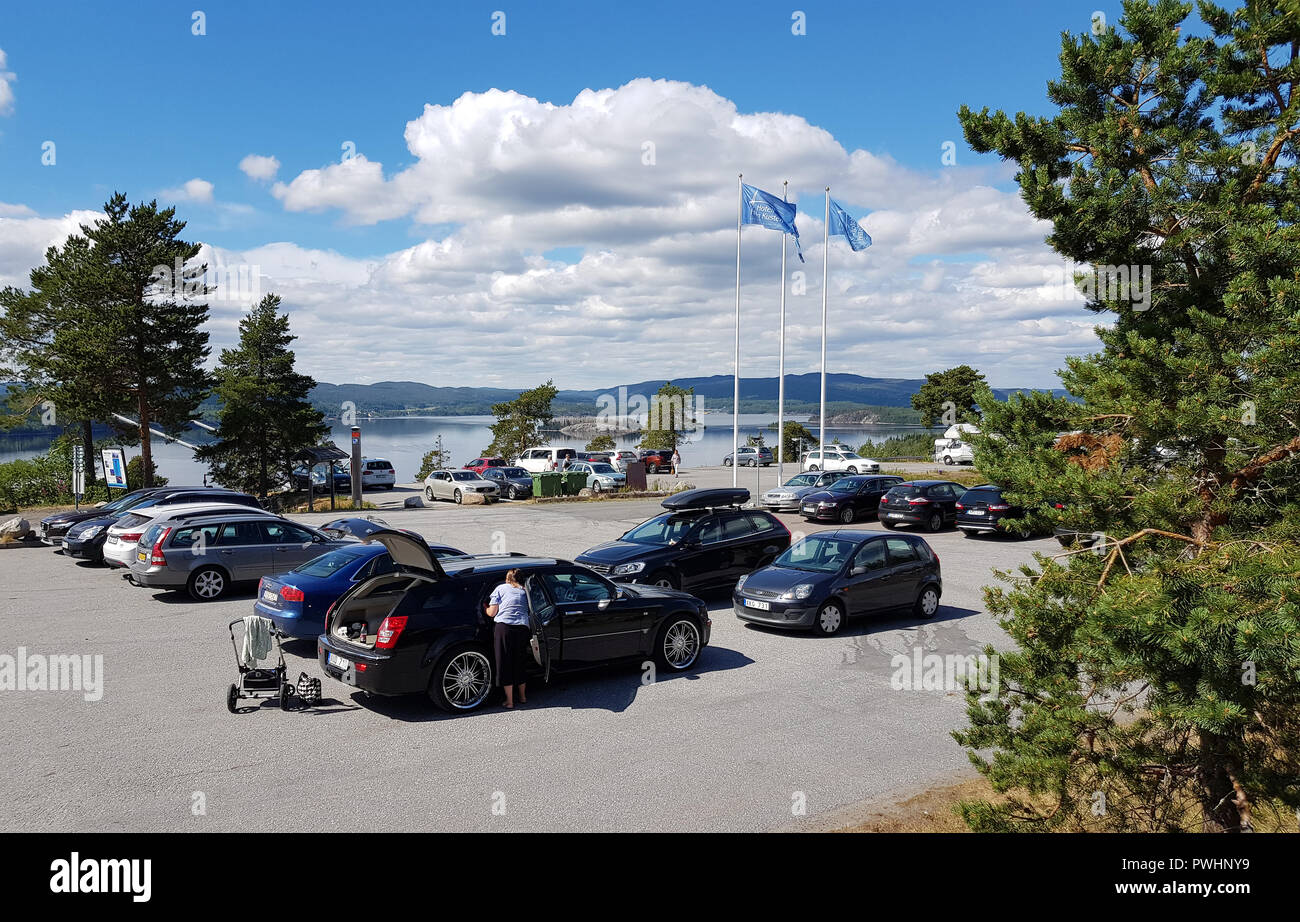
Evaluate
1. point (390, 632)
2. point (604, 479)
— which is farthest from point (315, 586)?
point (604, 479)

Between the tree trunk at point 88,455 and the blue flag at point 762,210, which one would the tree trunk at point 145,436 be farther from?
the blue flag at point 762,210

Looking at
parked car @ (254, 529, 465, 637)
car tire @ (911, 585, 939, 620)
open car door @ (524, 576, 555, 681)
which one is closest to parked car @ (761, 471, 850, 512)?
car tire @ (911, 585, 939, 620)

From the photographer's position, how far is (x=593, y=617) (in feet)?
33.7

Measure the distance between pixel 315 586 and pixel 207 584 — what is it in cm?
527

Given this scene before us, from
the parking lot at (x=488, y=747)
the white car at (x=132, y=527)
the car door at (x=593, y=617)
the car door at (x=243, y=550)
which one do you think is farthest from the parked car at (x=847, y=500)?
the car door at (x=593, y=617)

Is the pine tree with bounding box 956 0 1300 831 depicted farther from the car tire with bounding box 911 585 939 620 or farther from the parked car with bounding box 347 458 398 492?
the parked car with bounding box 347 458 398 492

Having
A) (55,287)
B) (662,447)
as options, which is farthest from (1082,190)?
(662,447)

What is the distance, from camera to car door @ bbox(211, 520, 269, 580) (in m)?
16.2

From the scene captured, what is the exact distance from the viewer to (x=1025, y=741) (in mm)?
5195

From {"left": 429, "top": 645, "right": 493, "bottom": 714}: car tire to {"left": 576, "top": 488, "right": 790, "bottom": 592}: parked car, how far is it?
5108 mm

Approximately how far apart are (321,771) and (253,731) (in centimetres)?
154

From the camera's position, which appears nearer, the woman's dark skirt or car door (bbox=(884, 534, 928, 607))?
the woman's dark skirt

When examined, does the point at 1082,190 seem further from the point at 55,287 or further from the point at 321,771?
the point at 55,287

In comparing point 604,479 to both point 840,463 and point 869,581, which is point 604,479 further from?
point 869,581
